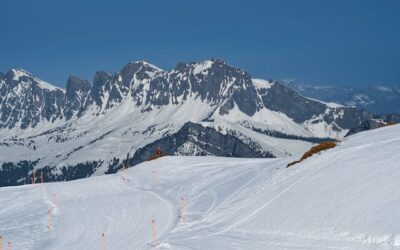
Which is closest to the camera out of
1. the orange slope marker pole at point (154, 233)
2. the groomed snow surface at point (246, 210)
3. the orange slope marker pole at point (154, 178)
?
the groomed snow surface at point (246, 210)

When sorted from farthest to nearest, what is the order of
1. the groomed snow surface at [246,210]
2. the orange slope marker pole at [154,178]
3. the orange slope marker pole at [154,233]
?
1. the orange slope marker pole at [154,178]
2. the orange slope marker pole at [154,233]
3. the groomed snow surface at [246,210]

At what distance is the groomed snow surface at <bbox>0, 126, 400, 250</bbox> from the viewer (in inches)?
973

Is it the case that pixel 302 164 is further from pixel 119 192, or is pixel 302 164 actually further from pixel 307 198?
pixel 119 192

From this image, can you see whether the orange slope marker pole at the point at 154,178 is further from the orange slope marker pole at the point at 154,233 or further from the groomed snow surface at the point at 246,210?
the orange slope marker pole at the point at 154,233

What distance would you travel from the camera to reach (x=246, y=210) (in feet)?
105

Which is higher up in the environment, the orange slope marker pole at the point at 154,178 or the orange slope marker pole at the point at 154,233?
the orange slope marker pole at the point at 154,178

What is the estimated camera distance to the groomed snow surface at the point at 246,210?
24.7 m

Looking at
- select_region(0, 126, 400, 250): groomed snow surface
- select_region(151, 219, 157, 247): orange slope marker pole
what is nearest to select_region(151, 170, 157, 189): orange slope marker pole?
select_region(0, 126, 400, 250): groomed snow surface

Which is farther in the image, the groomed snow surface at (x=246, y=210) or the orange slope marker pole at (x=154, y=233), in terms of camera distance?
the orange slope marker pole at (x=154, y=233)

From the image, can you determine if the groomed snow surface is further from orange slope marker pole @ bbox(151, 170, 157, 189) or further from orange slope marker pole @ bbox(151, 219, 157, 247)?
orange slope marker pole @ bbox(151, 170, 157, 189)

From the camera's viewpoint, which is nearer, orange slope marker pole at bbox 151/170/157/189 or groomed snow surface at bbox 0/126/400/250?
groomed snow surface at bbox 0/126/400/250

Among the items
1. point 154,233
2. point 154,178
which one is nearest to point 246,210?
point 154,233

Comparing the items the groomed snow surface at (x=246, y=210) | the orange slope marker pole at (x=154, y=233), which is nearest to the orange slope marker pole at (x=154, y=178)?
the groomed snow surface at (x=246, y=210)

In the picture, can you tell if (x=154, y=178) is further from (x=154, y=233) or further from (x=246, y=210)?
(x=154, y=233)
